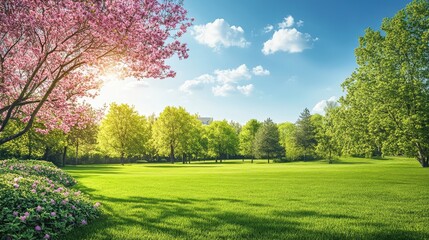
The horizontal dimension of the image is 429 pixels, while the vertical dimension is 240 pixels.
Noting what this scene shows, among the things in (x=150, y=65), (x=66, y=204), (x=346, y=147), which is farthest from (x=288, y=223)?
(x=346, y=147)

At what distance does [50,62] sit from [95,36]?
3195 mm

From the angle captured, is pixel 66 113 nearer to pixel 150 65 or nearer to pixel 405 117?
pixel 150 65

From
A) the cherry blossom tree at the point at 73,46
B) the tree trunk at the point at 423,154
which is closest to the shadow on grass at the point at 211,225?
the cherry blossom tree at the point at 73,46

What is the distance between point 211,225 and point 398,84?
35.8 meters

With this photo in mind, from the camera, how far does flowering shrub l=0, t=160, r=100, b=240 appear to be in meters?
7.27

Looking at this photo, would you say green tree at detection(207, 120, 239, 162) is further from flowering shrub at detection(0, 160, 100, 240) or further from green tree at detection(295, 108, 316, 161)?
flowering shrub at detection(0, 160, 100, 240)

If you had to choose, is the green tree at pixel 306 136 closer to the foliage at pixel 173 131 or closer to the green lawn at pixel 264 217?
the foliage at pixel 173 131

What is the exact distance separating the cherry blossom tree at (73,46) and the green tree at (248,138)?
83148mm

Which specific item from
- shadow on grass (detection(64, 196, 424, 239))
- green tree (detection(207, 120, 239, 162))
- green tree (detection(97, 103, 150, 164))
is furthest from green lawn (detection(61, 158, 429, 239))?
green tree (detection(207, 120, 239, 162))

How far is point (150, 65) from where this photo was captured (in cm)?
1203

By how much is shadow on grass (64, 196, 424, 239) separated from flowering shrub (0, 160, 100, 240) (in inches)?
19.3

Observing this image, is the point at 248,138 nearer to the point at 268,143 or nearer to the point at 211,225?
the point at 268,143

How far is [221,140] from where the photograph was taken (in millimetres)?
99125

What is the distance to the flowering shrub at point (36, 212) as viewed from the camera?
23.9ft
